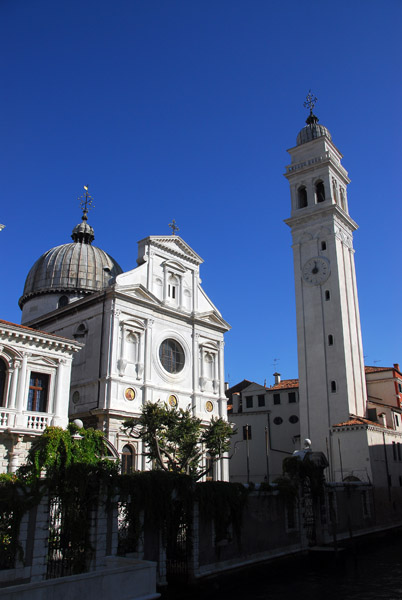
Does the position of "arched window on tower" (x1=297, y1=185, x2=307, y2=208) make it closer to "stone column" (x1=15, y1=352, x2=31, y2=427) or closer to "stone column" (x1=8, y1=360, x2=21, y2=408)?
"stone column" (x1=15, y1=352, x2=31, y2=427)

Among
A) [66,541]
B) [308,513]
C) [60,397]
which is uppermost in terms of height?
[60,397]

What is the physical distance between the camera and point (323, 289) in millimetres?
42031

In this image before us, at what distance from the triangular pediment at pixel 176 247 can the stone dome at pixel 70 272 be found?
5717mm

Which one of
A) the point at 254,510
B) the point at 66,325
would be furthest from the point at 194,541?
the point at 66,325

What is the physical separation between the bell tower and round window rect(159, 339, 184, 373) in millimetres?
10777

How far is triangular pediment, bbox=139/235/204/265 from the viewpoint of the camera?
36125mm

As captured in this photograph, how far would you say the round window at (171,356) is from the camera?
3459cm

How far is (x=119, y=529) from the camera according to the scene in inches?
674

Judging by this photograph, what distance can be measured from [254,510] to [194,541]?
4189mm

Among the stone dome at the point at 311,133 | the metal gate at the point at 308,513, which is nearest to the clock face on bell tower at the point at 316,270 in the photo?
the stone dome at the point at 311,133

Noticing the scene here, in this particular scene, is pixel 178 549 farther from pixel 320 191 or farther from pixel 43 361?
pixel 320 191

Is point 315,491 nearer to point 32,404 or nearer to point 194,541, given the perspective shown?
point 194,541

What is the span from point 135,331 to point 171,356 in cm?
378

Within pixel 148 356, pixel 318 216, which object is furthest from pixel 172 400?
pixel 318 216
